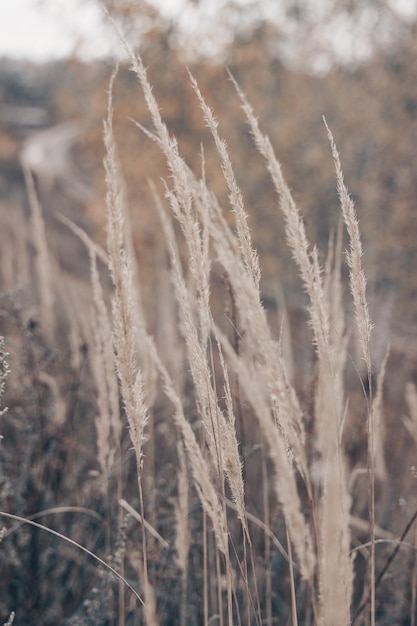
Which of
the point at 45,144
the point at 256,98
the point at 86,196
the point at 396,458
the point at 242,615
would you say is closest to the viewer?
the point at 242,615

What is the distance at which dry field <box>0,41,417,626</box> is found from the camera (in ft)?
2.88

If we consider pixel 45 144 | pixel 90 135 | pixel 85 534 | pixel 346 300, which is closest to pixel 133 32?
pixel 90 135

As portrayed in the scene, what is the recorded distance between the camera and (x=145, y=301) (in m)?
6.66

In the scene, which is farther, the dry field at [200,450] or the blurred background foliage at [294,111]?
the blurred background foliage at [294,111]

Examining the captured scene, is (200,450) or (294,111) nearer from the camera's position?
(200,450)

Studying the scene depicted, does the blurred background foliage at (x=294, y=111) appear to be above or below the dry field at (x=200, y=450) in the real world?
above

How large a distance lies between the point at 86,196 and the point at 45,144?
35.6ft

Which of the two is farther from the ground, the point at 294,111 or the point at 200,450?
the point at 294,111

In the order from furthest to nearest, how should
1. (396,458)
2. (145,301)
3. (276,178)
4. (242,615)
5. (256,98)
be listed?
1. (256,98)
2. (145,301)
3. (396,458)
4. (242,615)
5. (276,178)

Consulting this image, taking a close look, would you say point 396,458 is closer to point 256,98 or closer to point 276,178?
point 276,178

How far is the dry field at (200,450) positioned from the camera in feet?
2.88

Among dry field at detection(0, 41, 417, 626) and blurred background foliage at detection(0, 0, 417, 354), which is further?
blurred background foliage at detection(0, 0, 417, 354)

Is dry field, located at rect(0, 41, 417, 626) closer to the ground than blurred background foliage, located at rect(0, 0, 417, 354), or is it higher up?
closer to the ground

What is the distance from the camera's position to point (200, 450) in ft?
3.98
